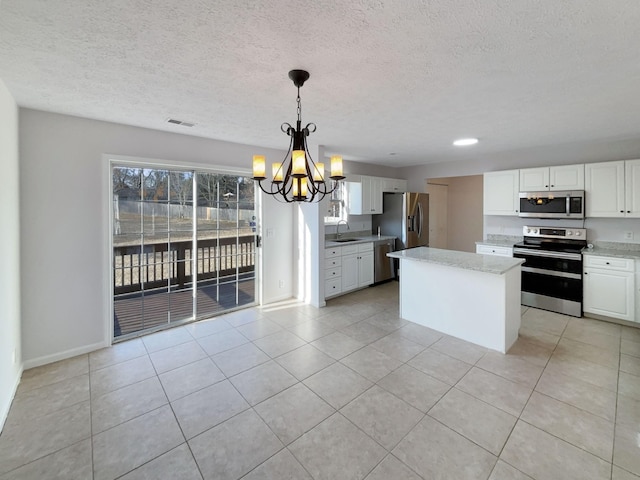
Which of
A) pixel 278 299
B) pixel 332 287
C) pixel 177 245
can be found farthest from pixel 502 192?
pixel 177 245

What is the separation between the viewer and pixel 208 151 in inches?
147

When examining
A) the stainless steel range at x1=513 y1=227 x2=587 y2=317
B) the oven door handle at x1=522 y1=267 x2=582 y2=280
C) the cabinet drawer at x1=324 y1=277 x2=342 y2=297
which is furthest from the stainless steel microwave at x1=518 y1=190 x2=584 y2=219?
the cabinet drawer at x1=324 y1=277 x2=342 y2=297

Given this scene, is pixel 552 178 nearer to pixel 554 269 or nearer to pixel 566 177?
pixel 566 177

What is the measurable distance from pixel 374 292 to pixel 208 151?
3.50m

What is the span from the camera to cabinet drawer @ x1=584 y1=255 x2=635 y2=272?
3.46m

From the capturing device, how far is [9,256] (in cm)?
230

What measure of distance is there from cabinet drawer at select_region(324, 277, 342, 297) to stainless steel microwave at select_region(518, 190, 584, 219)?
3.07 m

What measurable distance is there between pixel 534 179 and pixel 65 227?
6021mm

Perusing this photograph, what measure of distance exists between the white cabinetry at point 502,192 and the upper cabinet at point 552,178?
117mm

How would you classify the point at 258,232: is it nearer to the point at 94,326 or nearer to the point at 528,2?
the point at 94,326

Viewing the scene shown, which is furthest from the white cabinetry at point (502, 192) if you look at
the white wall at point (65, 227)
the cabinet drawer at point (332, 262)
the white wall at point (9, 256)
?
the white wall at point (9, 256)

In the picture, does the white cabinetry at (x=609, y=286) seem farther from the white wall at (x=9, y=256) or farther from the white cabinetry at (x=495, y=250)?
the white wall at (x=9, y=256)

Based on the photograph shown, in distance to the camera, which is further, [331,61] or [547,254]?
[547,254]

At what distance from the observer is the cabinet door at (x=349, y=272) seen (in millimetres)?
4891
